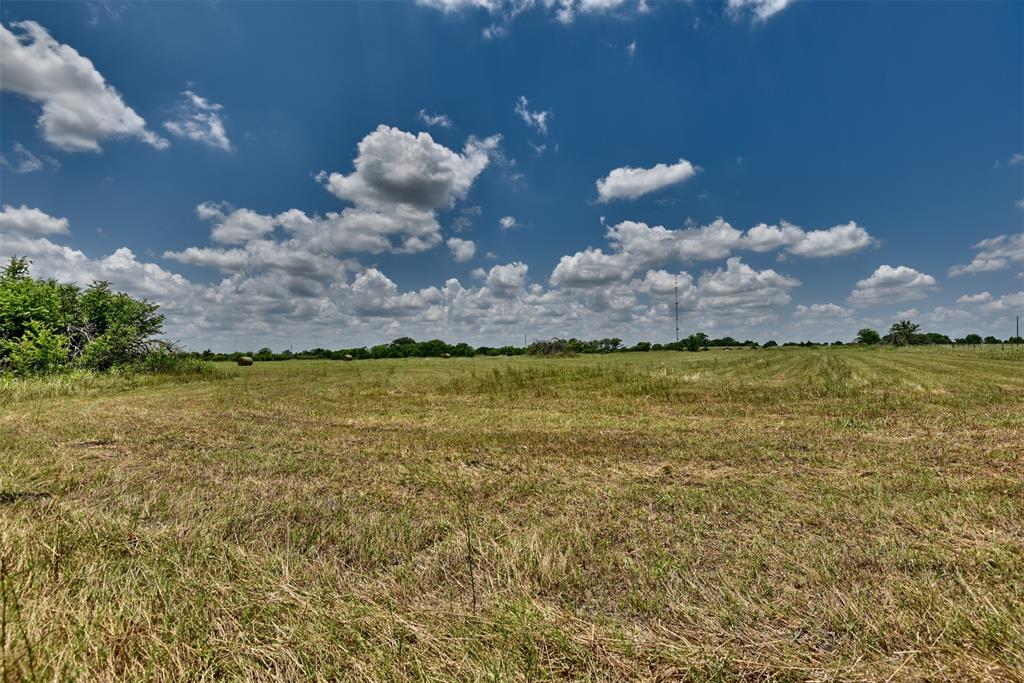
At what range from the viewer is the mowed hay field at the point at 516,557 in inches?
98.0

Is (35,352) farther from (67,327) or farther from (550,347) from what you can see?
(550,347)

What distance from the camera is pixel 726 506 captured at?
513cm

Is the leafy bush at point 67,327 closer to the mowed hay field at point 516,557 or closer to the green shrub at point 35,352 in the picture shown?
the green shrub at point 35,352

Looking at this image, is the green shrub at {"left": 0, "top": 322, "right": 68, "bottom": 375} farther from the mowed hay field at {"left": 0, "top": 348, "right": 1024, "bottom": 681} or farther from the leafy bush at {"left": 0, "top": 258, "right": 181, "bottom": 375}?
the mowed hay field at {"left": 0, "top": 348, "right": 1024, "bottom": 681}

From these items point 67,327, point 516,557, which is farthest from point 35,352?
point 516,557

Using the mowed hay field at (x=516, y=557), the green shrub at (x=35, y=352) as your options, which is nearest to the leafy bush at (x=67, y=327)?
the green shrub at (x=35, y=352)

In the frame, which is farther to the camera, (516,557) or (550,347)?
(550,347)

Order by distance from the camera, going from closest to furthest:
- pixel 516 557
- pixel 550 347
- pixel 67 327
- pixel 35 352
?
pixel 516 557 < pixel 35 352 < pixel 67 327 < pixel 550 347

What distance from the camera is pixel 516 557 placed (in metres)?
3.72

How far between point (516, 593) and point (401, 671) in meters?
1.10

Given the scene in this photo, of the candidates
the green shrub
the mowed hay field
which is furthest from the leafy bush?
the mowed hay field

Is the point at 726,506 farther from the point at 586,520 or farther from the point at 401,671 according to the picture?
the point at 401,671

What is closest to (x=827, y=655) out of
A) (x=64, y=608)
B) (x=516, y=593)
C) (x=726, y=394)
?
(x=516, y=593)

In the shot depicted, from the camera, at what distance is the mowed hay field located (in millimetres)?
2488
